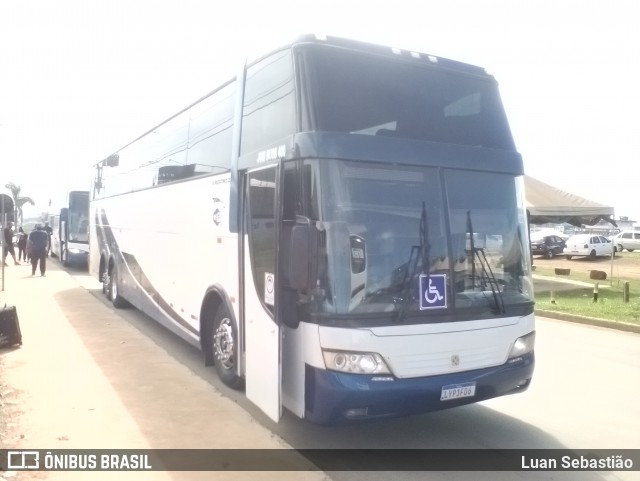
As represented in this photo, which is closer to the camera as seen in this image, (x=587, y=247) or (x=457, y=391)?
(x=457, y=391)

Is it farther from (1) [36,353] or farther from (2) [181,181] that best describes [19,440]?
(2) [181,181]

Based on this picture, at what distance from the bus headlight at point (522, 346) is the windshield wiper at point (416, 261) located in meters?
1.24

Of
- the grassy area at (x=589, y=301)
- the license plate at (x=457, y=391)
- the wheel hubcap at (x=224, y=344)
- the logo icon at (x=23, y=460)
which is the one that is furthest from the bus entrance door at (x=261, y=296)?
the grassy area at (x=589, y=301)

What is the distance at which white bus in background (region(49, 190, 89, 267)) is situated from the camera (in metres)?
22.1

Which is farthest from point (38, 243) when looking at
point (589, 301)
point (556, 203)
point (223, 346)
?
point (556, 203)

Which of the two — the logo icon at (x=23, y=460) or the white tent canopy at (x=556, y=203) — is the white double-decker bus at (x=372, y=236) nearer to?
the logo icon at (x=23, y=460)

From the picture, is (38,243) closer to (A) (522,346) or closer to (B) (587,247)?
(A) (522,346)

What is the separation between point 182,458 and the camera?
4.61 m

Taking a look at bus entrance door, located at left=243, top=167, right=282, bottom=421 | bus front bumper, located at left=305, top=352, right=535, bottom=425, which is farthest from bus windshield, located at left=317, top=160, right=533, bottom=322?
bus entrance door, located at left=243, top=167, right=282, bottom=421

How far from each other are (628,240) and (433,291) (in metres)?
46.8

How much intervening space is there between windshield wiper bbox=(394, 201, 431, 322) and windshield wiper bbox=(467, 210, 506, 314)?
46cm

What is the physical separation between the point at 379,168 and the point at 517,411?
11.0 feet

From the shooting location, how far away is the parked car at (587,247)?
1460 inches

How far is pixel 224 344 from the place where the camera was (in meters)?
6.41
